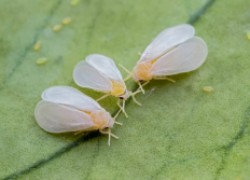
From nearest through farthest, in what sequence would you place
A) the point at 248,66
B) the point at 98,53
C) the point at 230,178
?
the point at 230,178 → the point at 248,66 → the point at 98,53

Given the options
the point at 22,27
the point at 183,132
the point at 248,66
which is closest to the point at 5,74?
the point at 22,27

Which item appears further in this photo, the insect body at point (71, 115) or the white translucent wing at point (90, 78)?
the white translucent wing at point (90, 78)

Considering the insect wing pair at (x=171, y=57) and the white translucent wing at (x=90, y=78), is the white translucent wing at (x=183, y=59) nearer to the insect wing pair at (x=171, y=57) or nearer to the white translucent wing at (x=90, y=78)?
the insect wing pair at (x=171, y=57)

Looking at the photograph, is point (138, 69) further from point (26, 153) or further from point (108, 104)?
point (26, 153)

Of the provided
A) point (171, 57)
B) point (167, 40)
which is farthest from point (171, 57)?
point (167, 40)

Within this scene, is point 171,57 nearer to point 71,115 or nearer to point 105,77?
point 105,77

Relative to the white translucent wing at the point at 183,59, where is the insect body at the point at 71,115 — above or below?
above

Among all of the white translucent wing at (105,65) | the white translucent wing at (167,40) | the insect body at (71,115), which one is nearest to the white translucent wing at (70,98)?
the insect body at (71,115)
